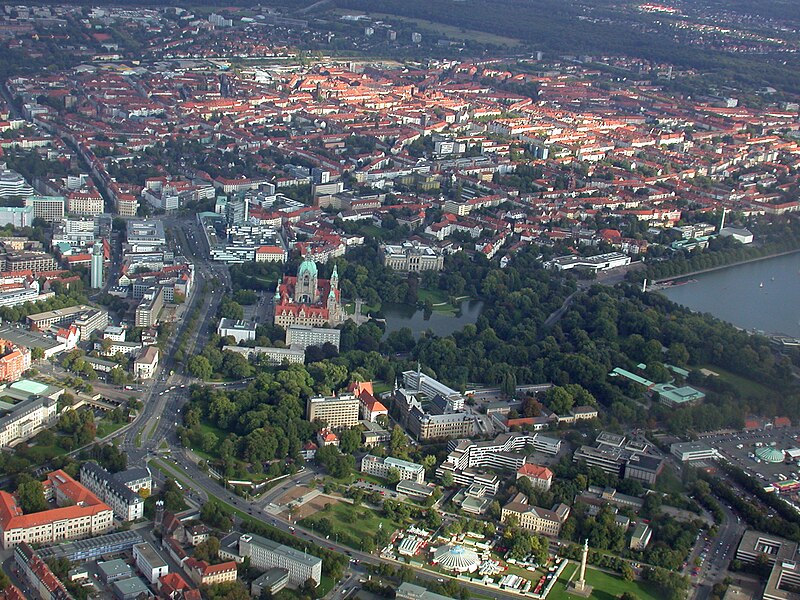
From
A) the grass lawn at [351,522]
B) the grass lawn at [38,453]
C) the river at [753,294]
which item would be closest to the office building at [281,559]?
the grass lawn at [351,522]

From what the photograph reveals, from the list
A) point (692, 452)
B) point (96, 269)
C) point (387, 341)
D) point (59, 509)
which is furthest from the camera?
point (96, 269)

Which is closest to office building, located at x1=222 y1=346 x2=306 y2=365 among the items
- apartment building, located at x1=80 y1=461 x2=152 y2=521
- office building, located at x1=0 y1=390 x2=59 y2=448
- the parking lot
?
office building, located at x1=0 y1=390 x2=59 y2=448

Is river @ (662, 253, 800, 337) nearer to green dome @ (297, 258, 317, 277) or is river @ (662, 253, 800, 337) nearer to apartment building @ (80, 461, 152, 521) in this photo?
green dome @ (297, 258, 317, 277)

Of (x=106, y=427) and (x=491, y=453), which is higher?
(x=491, y=453)

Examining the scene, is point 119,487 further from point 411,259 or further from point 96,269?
point 411,259

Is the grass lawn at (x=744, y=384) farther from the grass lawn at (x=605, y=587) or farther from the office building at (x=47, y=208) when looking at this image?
the office building at (x=47, y=208)

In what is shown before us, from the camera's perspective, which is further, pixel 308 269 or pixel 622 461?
pixel 308 269

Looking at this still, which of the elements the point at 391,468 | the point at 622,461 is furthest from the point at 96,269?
the point at 622,461
